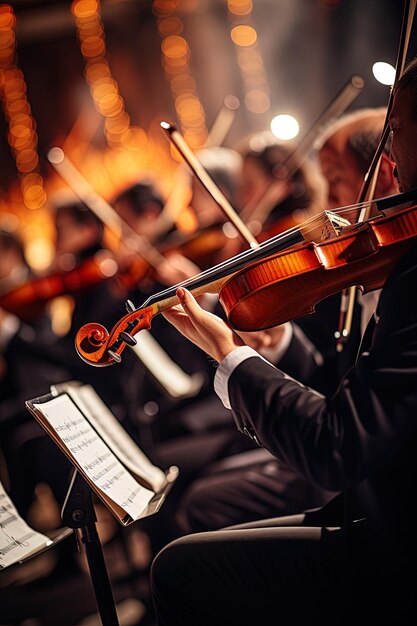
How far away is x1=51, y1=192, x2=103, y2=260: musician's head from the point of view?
107 inches

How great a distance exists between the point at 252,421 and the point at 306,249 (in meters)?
0.26

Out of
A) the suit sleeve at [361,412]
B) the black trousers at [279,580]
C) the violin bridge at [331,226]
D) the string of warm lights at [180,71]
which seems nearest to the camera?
the suit sleeve at [361,412]

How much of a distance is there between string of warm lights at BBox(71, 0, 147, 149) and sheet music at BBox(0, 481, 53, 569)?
2.96 meters

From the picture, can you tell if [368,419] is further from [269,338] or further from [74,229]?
[74,229]

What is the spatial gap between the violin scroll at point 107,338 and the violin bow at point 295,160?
0.97 metres

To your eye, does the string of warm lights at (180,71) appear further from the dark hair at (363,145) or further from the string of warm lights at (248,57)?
the dark hair at (363,145)

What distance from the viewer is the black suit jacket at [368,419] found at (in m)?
0.79

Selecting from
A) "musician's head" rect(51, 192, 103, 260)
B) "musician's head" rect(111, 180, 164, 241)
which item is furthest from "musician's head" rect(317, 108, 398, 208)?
"musician's head" rect(51, 192, 103, 260)

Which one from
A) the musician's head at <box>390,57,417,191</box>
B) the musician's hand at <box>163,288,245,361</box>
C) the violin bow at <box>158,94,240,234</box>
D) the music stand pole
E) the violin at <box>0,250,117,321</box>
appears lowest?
the music stand pole

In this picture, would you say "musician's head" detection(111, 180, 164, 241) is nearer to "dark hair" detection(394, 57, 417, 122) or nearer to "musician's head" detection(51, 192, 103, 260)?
"musician's head" detection(51, 192, 103, 260)

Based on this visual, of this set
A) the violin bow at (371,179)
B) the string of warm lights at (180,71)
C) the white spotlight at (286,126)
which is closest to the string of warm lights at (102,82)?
the string of warm lights at (180,71)

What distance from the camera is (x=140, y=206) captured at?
2594 mm

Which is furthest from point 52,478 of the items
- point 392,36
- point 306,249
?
point 392,36

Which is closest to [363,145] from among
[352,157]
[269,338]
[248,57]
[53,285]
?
[352,157]
